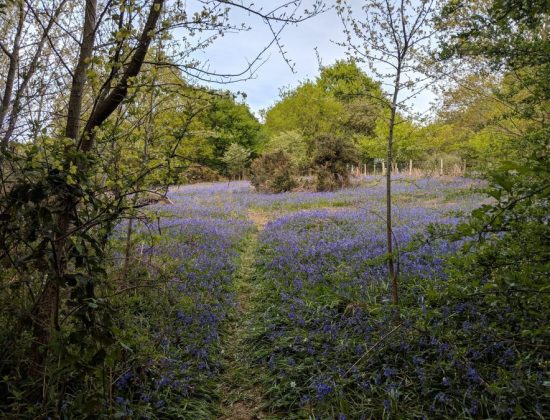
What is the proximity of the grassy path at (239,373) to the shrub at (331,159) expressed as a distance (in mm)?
16323

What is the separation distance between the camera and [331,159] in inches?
934

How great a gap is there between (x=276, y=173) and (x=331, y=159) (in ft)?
12.0

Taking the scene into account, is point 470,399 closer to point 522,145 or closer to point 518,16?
point 522,145

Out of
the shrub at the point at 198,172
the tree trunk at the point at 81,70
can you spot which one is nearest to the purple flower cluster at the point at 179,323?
the shrub at the point at 198,172

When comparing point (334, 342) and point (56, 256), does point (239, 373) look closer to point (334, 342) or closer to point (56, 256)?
point (334, 342)

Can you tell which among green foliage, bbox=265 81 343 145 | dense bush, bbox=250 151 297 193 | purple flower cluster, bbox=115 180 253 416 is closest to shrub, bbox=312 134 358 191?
dense bush, bbox=250 151 297 193

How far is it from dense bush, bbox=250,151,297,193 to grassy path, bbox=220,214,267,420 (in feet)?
55.8

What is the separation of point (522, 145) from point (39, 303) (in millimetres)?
4989

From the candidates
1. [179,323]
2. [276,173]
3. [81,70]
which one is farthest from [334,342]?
[276,173]

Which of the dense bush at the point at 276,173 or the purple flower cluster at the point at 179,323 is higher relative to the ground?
the dense bush at the point at 276,173

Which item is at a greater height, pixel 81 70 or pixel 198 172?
pixel 81 70

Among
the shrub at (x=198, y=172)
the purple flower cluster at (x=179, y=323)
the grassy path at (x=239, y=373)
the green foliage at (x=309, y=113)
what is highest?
the green foliage at (x=309, y=113)

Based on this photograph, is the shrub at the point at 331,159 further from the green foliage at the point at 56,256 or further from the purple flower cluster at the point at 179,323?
the green foliage at the point at 56,256

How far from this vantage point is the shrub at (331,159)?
76.6 ft
